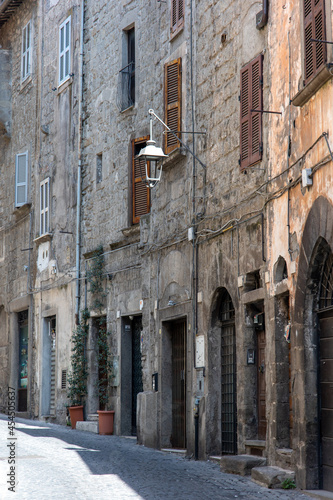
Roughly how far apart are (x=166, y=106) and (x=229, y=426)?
5.58m

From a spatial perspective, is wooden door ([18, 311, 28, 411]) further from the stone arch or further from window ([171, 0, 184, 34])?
the stone arch

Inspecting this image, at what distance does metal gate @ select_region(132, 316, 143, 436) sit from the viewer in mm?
16592

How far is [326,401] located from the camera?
28.8 feet

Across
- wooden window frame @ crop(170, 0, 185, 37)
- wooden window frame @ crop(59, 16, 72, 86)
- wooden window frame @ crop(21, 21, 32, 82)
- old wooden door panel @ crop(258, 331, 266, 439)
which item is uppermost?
wooden window frame @ crop(21, 21, 32, 82)

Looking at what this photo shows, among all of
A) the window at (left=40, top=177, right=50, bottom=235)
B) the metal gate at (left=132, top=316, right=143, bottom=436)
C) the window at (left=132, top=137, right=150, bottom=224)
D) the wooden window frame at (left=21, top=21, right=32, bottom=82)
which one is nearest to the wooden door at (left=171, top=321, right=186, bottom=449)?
the metal gate at (left=132, top=316, right=143, bottom=436)

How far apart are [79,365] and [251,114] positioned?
8.72 m

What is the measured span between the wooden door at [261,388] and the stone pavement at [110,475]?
31.5 inches

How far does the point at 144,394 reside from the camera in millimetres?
14547

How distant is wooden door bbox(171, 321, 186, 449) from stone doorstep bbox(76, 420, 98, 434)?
10.9 ft

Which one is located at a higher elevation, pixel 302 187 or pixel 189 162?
pixel 189 162

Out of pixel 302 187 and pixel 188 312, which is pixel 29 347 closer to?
pixel 188 312

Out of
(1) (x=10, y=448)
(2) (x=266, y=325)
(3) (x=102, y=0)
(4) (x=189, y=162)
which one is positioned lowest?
(1) (x=10, y=448)

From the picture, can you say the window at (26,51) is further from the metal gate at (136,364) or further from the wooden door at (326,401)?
the wooden door at (326,401)

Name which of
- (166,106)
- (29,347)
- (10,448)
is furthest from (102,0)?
(10,448)
